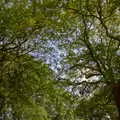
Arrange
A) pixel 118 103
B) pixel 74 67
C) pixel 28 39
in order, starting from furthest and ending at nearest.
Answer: pixel 74 67
pixel 28 39
pixel 118 103

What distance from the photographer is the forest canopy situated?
16266mm

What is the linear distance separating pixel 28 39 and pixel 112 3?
4770 millimetres

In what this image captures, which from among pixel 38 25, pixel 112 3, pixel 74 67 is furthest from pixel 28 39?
pixel 112 3

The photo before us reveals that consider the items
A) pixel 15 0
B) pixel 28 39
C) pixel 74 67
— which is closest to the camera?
pixel 15 0

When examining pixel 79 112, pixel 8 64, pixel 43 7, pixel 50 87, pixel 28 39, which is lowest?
pixel 79 112

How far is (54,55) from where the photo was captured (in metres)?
18.8

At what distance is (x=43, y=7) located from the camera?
16281 millimetres

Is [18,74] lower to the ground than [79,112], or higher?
higher

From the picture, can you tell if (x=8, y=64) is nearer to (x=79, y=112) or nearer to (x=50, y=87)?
(x=50, y=87)

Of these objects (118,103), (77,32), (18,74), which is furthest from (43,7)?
(118,103)

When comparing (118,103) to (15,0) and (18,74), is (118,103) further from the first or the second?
(15,0)

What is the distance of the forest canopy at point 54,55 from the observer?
53.4ft

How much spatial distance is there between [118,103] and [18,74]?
18.2 ft

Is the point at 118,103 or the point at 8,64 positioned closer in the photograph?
the point at 118,103
